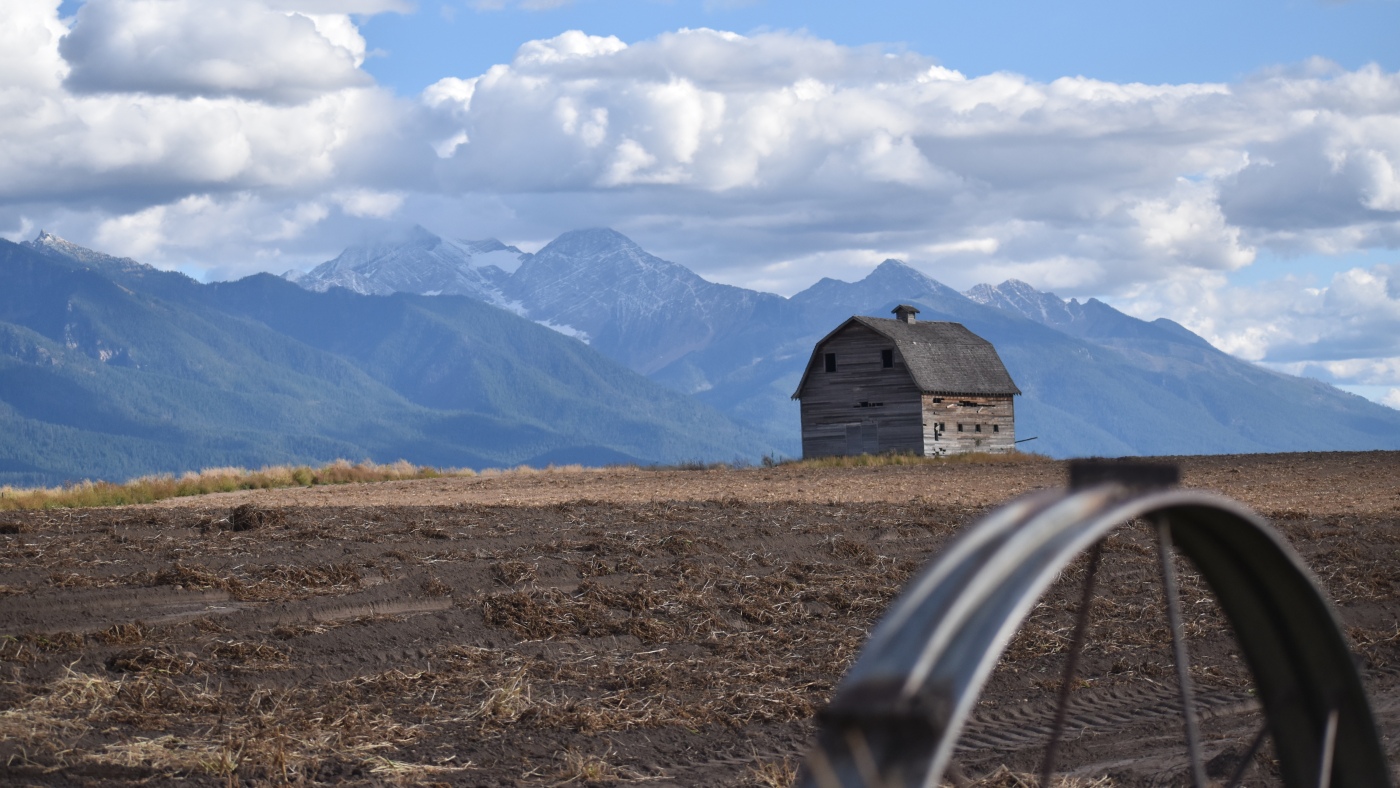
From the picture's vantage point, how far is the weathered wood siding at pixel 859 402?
56.2 m

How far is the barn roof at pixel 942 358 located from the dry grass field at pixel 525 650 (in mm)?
37901

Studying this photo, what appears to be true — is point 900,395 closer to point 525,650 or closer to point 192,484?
point 192,484

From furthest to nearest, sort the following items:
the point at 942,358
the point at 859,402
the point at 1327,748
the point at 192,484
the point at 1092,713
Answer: the point at 942,358 < the point at 859,402 < the point at 192,484 < the point at 1092,713 < the point at 1327,748

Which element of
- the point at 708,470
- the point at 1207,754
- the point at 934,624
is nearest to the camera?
the point at 934,624

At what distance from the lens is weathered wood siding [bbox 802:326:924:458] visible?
2215 inches

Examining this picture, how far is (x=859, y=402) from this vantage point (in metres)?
57.8

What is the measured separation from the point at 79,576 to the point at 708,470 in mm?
40310

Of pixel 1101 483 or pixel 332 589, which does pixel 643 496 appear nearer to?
pixel 332 589

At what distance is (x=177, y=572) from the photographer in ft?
42.9

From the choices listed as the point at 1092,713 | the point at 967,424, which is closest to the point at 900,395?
the point at 967,424

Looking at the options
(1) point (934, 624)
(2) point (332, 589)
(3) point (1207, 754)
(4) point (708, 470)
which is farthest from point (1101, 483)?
(4) point (708, 470)

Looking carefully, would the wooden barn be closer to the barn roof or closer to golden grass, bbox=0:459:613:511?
the barn roof

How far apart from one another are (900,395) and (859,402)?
2053 millimetres

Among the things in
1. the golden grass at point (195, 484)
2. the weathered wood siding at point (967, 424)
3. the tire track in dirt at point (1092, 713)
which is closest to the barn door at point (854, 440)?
the weathered wood siding at point (967, 424)
